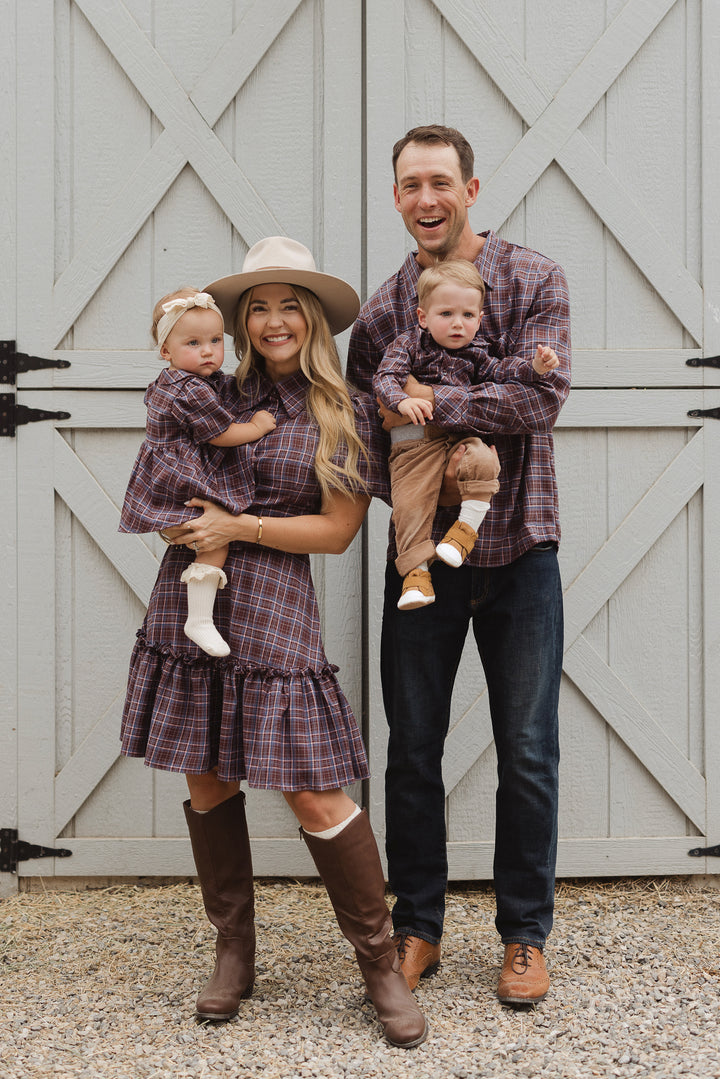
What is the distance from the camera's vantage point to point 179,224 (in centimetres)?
335

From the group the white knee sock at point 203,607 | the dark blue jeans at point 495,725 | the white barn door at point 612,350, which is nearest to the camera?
the white knee sock at point 203,607

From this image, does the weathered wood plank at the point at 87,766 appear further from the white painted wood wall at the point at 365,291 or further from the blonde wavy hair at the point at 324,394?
the blonde wavy hair at the point at 324,394

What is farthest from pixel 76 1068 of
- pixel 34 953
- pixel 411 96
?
pixel 411 96

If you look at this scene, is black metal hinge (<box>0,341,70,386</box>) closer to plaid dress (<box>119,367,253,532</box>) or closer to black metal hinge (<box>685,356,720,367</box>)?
plaid dress (<box>119,367,253,532</box>)

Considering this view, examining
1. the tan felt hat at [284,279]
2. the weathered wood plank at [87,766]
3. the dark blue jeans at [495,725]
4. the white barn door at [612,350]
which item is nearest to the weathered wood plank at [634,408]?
the white barn door at [612,350]

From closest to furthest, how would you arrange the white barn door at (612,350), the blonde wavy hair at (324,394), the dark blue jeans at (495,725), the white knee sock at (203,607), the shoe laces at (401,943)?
the white knee sock at (203,607) → the blonde wavy hair at (324,394) → the dark blue jeans at (495,725) → the shoe laces at (401,943) → the white barn door at (612,350)

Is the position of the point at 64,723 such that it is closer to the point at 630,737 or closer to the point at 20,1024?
the point at 20,1024

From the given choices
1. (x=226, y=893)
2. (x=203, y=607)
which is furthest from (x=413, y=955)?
(x=203, y=607)

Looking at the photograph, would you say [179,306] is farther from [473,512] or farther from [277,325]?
[473,512]

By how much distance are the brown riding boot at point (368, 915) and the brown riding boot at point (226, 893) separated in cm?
22

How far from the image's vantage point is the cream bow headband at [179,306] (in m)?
2.28

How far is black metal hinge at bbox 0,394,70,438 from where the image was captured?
11.0 feet

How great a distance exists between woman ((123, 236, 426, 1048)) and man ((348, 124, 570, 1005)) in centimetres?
22

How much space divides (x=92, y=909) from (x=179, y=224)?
7.83ft
